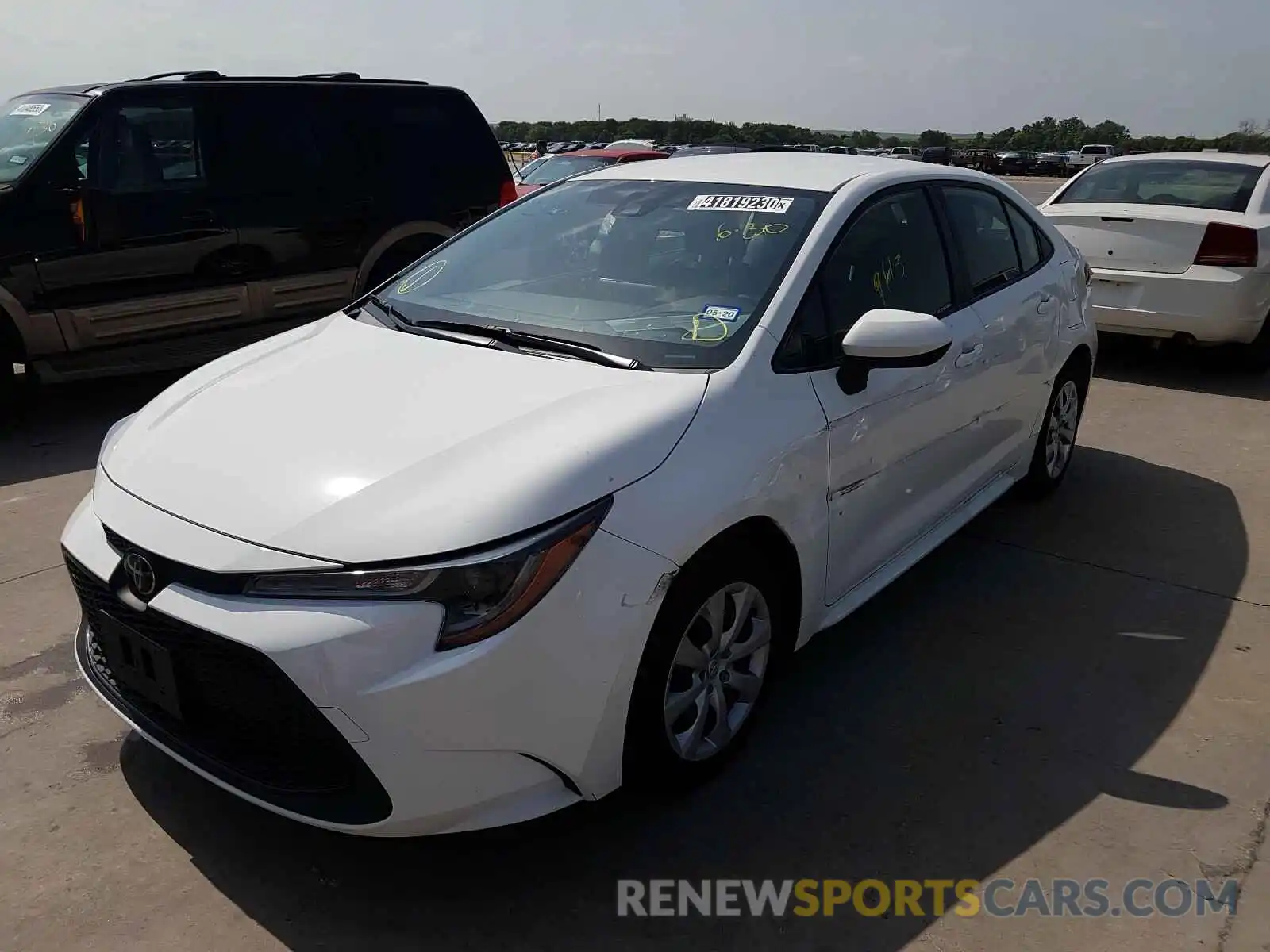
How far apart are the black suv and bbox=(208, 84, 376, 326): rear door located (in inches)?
0.4

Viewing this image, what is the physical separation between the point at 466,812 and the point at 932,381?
7.13 feet

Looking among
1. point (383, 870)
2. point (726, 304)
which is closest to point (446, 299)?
point (726, 304)

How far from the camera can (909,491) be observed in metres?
3.57

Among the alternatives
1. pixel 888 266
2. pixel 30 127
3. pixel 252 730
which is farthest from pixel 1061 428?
pixel 30 127

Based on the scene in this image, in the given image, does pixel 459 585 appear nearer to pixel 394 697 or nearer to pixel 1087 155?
pixel 394 697

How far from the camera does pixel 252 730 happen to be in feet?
7.70

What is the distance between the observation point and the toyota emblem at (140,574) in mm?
2379

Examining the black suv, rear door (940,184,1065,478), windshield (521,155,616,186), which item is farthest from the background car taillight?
windshield (521,155,616,186)

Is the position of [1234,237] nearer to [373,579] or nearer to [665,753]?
[665,753]

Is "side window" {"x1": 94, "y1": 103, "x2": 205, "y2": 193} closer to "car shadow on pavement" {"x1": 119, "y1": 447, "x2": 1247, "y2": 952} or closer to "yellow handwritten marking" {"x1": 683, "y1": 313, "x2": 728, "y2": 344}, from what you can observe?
"car shadow on pavement" {"x1": 119, "y1": 447, "x2": 1247, "y2": 952}

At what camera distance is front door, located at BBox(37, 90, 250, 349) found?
6.22 m

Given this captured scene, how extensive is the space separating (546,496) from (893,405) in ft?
4.83

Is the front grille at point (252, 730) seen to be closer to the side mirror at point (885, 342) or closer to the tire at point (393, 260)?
the side mirror at point (885, 342)

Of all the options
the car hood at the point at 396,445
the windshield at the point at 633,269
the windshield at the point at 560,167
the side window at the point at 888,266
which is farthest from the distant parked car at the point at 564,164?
the car hood at the point at 396,445
